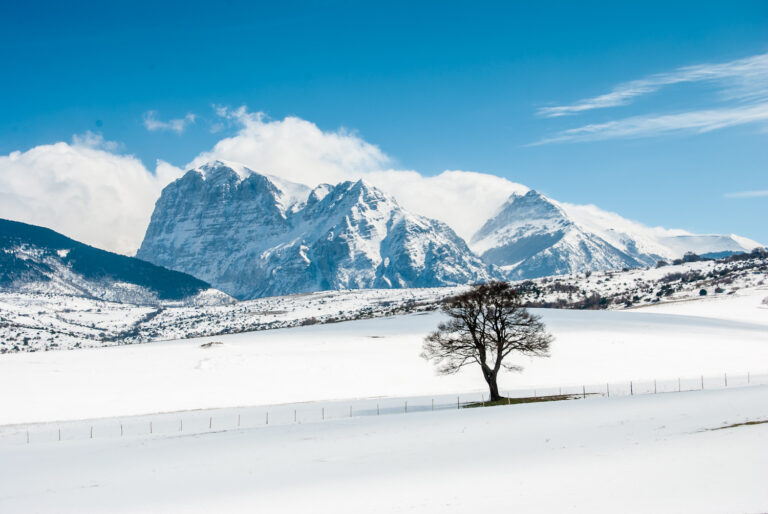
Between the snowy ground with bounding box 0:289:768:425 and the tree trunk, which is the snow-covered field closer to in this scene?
the snowy ground with bounding box 0:289:768:425

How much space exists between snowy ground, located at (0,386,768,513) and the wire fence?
667 cm

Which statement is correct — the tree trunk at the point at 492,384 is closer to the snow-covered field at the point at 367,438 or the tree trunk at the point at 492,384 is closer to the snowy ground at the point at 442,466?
the snow-covered field at the point at 367,438

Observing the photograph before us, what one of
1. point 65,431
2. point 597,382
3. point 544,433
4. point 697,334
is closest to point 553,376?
point 597,382

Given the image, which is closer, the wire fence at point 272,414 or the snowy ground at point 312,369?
the wire fence at point 272,414

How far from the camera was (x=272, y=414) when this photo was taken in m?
57.0

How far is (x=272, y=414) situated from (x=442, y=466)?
30706 millimetres

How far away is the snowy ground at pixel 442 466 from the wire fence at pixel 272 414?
667 centimetres

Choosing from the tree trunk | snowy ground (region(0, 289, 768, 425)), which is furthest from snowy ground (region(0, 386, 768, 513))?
snowy ground (region(0, 289, 768, 425))

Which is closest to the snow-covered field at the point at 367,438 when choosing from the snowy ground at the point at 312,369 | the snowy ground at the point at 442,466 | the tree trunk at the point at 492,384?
the snowy ground at the point at 442,466

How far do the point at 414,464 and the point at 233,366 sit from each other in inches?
2240

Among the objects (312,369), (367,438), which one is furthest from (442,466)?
(312,369)

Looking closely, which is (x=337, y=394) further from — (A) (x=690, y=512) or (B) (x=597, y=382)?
(A) (x=690, y=512)

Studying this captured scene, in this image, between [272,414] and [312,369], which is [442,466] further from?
[312,369]

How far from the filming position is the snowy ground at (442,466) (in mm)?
22969
